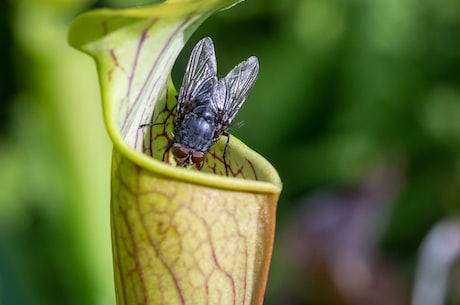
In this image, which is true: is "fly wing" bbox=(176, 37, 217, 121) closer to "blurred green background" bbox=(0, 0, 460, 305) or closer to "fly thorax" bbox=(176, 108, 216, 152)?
"fly thorax" bbox=(176, 108, 216, 152)

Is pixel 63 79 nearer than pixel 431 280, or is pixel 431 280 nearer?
pixel 63 79

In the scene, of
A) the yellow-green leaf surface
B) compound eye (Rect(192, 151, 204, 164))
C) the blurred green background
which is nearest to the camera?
the yellow-green leaf surface

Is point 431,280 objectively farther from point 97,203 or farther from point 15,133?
point 15,133

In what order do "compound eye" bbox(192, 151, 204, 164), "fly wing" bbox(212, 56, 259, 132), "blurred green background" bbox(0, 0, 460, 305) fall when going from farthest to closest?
"blurred green background" bbox(0, 0, 460, 305) → "fly wing" bbox(212, 56, 259, 132) → "compound eye" bbox(192, 151, 204, 164)

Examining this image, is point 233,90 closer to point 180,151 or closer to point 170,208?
point 180,151

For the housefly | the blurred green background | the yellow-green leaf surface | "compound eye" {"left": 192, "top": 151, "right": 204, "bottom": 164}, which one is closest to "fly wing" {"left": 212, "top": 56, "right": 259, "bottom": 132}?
the housefly

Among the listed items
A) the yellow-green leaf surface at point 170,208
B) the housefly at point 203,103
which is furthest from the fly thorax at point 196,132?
the yellow-green leaf surface at point 170,208

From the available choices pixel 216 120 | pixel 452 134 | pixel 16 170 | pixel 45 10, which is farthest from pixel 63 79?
pixel 452 134
